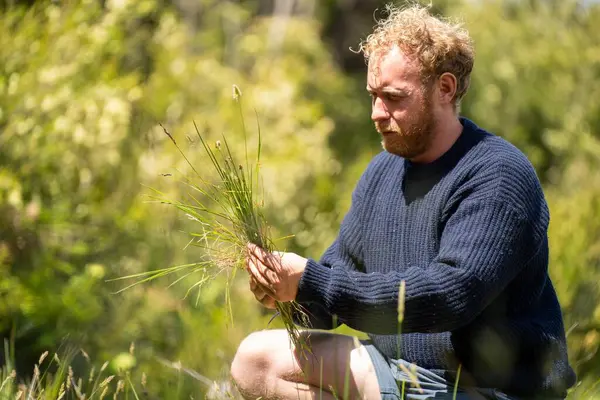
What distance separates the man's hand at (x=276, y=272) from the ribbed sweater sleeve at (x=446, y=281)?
0.08 feet

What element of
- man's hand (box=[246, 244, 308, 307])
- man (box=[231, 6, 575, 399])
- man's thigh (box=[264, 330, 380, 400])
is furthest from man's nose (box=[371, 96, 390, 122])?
man's thigh (box=[264, 330, 380, 400])

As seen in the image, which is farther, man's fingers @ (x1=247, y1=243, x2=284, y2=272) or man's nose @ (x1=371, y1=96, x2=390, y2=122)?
man's nose @ (x1=371, y1=96, x2=390, y2=122)

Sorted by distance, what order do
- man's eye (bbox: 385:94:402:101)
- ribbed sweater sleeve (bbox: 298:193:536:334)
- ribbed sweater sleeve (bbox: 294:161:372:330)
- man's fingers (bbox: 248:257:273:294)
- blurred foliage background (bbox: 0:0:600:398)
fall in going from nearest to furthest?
ribbed sweater sleeve (bbox: 298:193:536:334) < man's fingers (bbox: 248:257:273:294) < man's eye (bbox: 385:94:402:101) < ribbed sweater sleeve (bbox: 294:161:372:330) < blurred foliage background (bbox: 0:0:600:398)

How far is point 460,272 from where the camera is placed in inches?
89.6

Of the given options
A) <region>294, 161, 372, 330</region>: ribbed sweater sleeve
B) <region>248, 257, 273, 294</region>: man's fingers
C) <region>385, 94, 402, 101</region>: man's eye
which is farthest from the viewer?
<region>294, 161, 372, 330</region>: ribbed sweater sleeve

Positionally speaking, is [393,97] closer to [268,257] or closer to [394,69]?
[394,69]

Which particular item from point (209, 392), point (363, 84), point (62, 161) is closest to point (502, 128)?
point (363, 84)

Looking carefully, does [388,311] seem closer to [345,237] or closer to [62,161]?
[345,237]

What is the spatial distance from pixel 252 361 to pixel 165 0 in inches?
330

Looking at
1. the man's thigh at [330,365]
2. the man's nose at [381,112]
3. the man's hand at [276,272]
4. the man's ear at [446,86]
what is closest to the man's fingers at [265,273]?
the man's hand at [276,272]

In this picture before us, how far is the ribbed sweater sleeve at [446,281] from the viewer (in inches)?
90.0

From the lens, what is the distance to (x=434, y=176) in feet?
8.52

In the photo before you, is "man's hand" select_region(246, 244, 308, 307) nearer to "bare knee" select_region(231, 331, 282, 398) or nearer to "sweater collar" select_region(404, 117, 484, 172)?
"bare knee" select_region(231, 331, 282, 398)

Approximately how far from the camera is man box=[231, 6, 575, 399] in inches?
91.6
